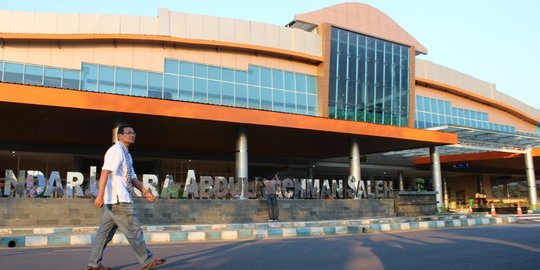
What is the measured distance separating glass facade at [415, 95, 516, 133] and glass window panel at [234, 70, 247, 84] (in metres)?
15.4

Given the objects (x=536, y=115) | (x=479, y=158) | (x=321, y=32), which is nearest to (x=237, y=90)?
(x=321, y=32)

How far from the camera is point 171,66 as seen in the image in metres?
28.1

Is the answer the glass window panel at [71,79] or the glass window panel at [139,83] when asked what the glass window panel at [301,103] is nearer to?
the glass window panel at [139,83]

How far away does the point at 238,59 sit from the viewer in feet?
98.8

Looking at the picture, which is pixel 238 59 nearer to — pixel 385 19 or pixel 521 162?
pixel 385 19

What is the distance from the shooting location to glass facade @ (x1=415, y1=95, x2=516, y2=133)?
38728 millimetres

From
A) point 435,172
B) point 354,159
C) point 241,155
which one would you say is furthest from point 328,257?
point 435,172

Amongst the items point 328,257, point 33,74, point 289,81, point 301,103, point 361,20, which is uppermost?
point 361,20

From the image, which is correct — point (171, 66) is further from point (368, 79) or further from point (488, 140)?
point (488, 140)

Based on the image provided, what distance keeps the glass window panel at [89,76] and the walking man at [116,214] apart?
22018 mm

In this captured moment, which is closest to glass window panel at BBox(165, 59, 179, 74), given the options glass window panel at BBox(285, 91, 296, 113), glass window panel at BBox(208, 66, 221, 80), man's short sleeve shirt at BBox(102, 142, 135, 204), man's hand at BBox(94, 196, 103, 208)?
glass window panel at BBox(208, 66, 221, 80)

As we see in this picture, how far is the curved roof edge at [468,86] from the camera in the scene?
38.8 metres

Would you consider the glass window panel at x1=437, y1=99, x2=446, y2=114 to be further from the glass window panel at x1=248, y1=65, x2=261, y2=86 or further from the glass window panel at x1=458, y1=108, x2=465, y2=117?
the glass window panel at x1=248, y1=65, x2=261, y2=86

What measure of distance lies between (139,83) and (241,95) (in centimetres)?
593
